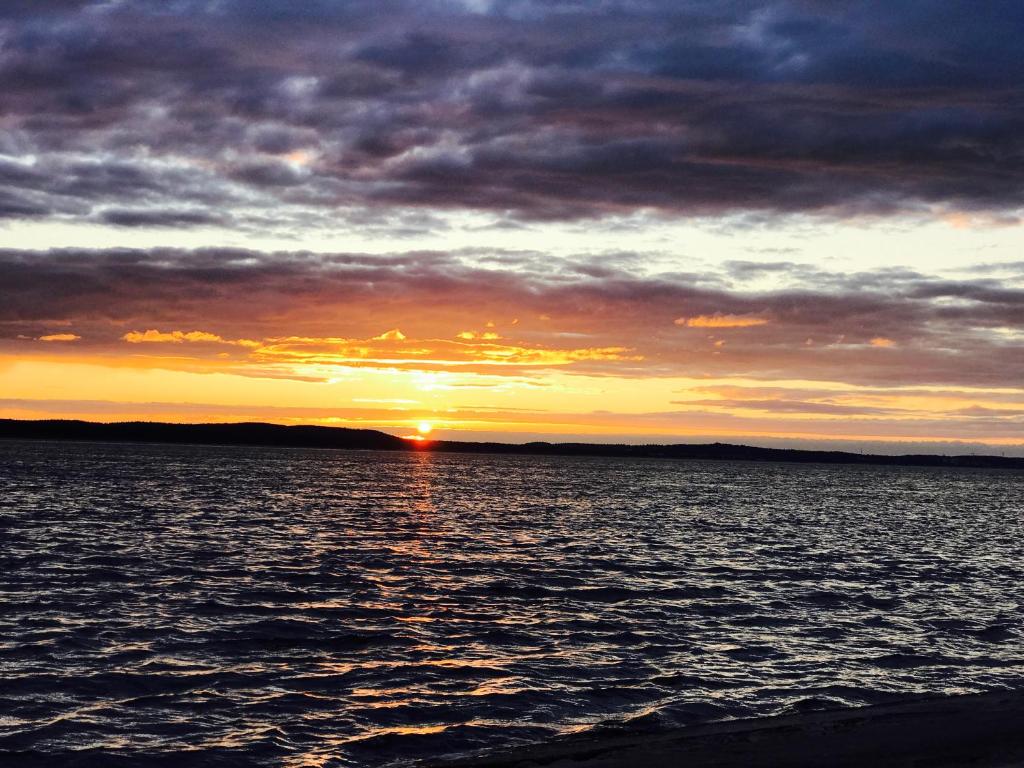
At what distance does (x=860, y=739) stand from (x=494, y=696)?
7922 millimetres

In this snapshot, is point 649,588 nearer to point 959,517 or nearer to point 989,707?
point 989,707

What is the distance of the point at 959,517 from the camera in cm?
9812

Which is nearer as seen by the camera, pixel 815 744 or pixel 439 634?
pixel 815 744

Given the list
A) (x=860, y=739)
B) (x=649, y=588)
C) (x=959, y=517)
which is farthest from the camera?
(x=959, y=517)

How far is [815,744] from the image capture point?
56.7 feet

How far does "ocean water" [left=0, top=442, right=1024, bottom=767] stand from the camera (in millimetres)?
19531

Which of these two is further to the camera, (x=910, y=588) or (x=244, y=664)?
(x=910, y=588)

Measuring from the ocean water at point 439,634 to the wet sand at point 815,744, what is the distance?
1633mm

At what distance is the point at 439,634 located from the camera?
94.4ft

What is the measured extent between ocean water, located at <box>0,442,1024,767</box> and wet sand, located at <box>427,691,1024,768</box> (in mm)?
1633

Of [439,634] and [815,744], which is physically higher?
[815,744]

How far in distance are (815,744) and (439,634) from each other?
1375 centimetres

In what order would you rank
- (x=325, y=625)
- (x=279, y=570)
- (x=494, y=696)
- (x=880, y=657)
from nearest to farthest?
(x=494, y=696)
(x=880, y=657)
(x=325, y=625)
(x=279, y=570)

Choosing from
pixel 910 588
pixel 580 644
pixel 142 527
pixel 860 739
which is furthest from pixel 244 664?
pixel 142 527
